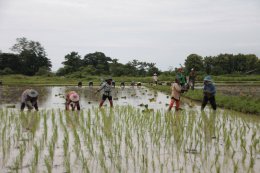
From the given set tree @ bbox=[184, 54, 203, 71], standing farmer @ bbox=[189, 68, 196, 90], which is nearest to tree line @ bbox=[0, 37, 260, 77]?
tree @ bbox=[184, 54, 203, 71]

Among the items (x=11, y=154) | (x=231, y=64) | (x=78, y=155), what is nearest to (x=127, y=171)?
(x=78, y=155)

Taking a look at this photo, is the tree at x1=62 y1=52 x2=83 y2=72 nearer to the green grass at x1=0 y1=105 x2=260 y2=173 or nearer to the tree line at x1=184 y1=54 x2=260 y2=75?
the tree line at x1=184 y1=54 x2=260 y2=75

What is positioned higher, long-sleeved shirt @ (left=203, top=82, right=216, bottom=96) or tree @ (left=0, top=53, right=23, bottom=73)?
tree @ (left=0, top=53, right=23, bottom=73)

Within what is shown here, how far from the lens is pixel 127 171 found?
4.27 m

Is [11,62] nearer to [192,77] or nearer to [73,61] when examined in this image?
[73,61]

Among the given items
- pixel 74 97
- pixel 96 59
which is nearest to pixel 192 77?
pixel 74 97

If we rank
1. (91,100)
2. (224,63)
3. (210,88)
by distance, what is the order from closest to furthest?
1. (210,88)
2. (91,100)
3. (224,63)

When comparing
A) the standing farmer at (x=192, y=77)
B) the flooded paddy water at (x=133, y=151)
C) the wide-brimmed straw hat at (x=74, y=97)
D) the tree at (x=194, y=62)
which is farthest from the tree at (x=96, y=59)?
the flooded paddy water at (x=133, y=151)

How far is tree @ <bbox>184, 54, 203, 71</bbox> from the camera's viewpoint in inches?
1804

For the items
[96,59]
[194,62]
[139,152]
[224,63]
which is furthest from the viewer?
[96,59]

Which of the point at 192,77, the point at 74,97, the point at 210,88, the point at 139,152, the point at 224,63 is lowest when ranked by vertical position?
the point at 139,152

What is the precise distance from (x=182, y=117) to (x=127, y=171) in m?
4.09

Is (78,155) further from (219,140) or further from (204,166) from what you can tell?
(219,140)

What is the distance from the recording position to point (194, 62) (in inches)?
1825
